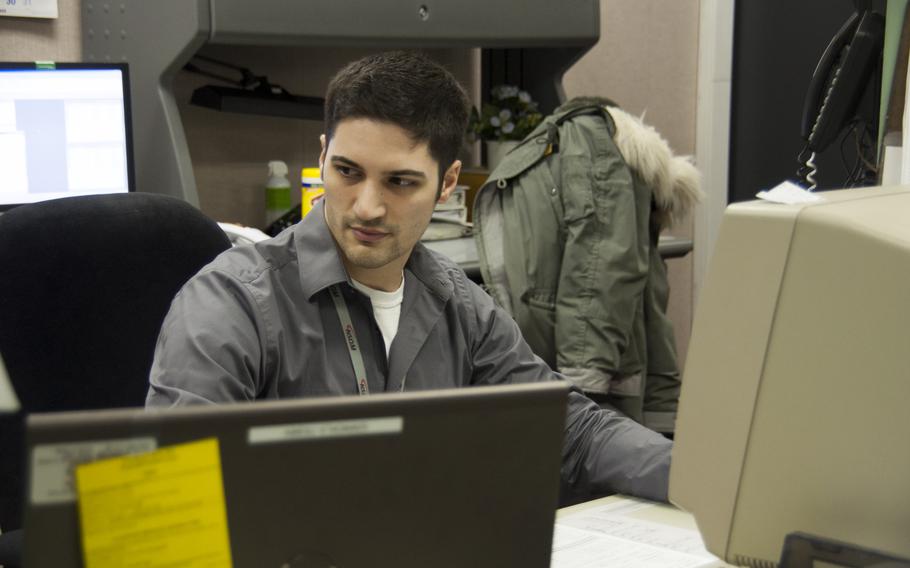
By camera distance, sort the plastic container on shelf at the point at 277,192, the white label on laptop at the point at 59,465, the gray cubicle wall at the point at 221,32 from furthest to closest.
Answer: the plastic container on shelf at the point at 277,192 < the gray cubicle wall at the point at 221,32 < the white label on laptop at the point at 59,465

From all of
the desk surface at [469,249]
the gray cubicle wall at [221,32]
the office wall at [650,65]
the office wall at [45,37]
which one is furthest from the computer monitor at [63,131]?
the office wall at [650,65]

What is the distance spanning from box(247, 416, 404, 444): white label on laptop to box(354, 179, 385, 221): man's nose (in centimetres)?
74

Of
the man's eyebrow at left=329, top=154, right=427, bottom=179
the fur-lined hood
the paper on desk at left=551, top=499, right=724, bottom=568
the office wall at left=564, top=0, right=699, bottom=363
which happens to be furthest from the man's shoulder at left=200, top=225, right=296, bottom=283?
the office wall at left=564, top=0, right=699, bottom=363

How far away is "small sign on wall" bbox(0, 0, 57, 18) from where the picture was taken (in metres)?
2.29

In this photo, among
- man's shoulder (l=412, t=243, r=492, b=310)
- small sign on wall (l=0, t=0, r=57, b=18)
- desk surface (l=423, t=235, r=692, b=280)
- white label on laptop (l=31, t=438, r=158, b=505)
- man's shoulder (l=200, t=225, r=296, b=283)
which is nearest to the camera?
white label on laptop (l=31, t=438, r=158, b=505)

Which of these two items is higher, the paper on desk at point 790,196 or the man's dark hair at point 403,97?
the man's dark hair at point 403,97

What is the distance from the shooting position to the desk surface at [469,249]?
94.9 inches

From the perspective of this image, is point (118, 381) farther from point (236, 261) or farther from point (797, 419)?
point (797, 419)

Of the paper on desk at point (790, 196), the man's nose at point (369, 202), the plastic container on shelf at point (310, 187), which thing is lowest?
the plastic container on shelf at point (310, 187)

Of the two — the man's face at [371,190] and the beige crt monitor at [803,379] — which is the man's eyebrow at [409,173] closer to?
the man's face at [371,190]

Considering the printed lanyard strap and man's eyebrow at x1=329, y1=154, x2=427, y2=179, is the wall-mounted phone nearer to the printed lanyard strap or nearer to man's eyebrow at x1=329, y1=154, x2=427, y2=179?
man's eyebrow at x1=329, y1=154, x2=427, y2=179

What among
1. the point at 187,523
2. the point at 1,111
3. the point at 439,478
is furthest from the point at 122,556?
the point at 1,111

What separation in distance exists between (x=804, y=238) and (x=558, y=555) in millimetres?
430

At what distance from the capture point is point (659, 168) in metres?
2.36
